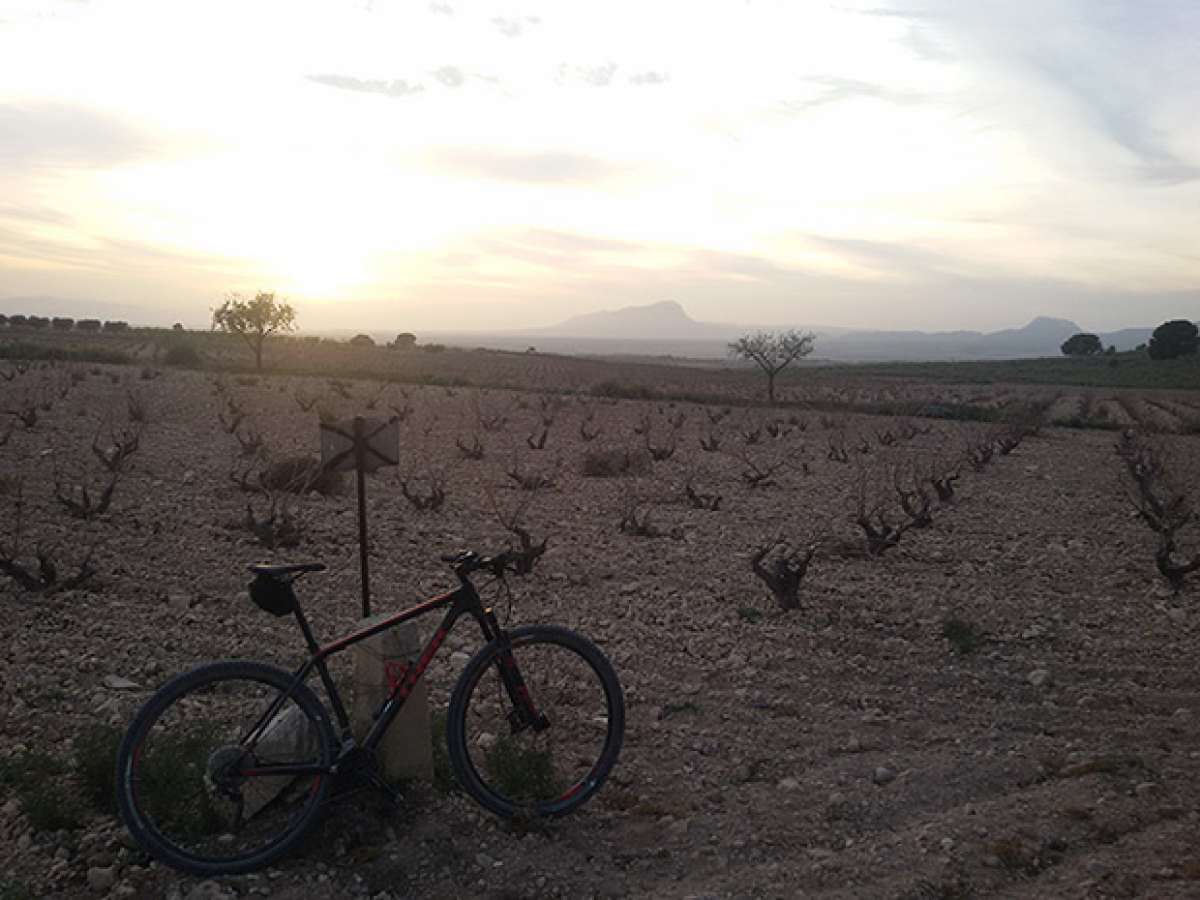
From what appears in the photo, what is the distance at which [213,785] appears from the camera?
4.47 metres

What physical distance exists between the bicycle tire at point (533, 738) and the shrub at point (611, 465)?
1267 cm

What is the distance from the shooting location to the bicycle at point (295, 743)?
4.34m

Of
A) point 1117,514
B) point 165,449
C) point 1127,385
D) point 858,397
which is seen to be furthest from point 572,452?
point 1127,385

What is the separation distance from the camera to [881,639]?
8.38 meters

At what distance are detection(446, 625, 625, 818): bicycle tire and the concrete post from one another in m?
0.24

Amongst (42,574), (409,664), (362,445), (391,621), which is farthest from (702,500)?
(391,621)

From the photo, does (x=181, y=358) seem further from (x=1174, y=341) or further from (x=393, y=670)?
(x=1174, y=341)

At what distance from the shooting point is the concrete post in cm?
483

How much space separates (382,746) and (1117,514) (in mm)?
14187

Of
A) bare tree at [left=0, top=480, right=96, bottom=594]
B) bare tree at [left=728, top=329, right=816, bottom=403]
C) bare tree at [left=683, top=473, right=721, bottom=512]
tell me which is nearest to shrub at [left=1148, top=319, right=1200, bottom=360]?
bare tree at [left=728, top=329, right=816, bottom=403]

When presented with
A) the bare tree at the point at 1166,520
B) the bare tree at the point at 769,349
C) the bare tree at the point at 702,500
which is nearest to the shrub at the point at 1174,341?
the bare tree at the point at 769,349

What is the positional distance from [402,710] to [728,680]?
121 inches

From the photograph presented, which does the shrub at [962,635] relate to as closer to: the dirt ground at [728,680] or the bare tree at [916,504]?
the dirt ground at [728,680]

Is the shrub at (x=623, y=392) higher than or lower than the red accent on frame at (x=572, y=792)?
higher
